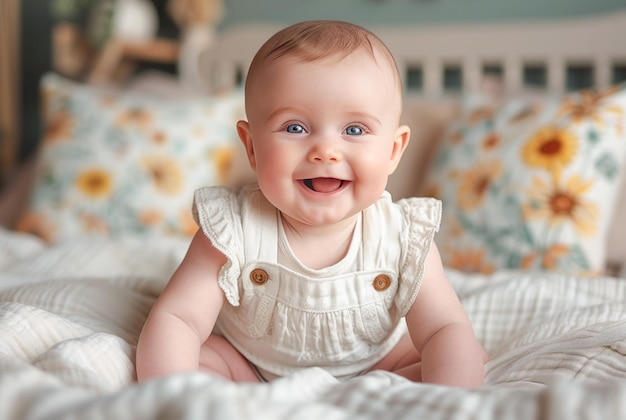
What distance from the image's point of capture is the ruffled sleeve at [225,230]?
763 millimetres

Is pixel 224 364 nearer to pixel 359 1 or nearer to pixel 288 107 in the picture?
pixel 288 107

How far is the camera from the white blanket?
456 mm

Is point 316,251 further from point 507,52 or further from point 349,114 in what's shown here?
point 507,52

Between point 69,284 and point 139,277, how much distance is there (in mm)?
143

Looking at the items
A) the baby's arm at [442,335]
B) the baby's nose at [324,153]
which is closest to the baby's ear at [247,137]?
the baby's nose at [324,153]

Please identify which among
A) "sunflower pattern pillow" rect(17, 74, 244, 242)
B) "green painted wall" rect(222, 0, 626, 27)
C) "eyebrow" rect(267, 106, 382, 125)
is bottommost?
"sunflower pattern pillow" rect(17, 74, 244, 242)

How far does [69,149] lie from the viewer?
5.73ft

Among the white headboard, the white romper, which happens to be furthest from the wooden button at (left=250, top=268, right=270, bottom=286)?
the white headboard

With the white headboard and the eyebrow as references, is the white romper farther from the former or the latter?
the white headboard

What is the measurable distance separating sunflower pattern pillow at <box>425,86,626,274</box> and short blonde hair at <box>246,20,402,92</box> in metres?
0.71

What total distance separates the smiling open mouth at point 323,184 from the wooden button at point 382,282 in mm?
126

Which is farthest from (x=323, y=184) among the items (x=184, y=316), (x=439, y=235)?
(x=439, y=235)

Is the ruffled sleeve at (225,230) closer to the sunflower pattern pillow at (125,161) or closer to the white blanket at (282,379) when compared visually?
the white blanket at (282,379)

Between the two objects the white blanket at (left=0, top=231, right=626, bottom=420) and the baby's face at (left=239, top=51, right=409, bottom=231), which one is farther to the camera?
the baby's face at (left=239, top=51, right=409, bottom=231)
